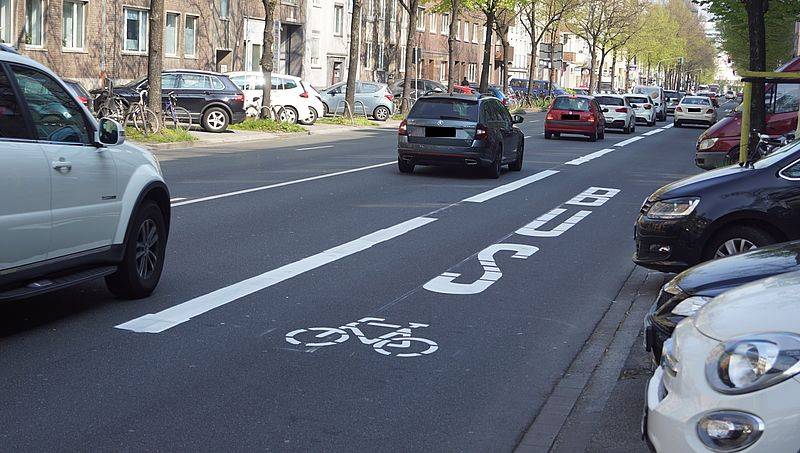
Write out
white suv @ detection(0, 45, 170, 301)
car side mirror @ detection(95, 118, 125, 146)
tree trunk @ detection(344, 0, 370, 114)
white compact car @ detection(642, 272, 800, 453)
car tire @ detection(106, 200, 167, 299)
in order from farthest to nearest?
tree trunk @ detection(344, 0, 370, 114), car tire @ detection(106, 200, 167, 299), car side mirror @ detection(95, 118, 125, 146), white suv @ detection(0, 45, 170, 301), white compact car @ detection(642, 272, 800, 453)

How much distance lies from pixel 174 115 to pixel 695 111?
3270cm

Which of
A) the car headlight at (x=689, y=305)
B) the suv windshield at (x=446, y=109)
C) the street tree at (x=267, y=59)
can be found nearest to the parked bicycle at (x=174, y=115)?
the street tree at (x=267, y=59)

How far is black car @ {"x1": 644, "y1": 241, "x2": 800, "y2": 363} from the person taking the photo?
227 inches

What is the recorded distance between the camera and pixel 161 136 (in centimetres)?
2620

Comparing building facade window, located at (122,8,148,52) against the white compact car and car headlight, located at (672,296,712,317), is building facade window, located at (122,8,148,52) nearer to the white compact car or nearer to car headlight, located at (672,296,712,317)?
car headlight, located at (672,296,712,317)

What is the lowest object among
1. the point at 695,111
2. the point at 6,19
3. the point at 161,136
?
the point at 161,136

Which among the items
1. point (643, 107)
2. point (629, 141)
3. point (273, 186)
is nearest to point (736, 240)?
point (273, 186)

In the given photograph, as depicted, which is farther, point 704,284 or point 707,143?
point 707,143

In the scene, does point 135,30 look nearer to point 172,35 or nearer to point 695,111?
point 172,35

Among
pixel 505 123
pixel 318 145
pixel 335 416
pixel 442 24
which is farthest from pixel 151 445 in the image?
pixel 442 24

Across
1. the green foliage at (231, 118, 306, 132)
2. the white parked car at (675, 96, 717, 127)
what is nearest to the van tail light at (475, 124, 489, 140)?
the green foliage at (231, 118, 306, 132)

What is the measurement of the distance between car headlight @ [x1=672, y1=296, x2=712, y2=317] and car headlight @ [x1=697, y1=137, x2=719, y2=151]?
17.2m

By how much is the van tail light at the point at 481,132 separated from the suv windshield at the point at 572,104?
15.7 metres

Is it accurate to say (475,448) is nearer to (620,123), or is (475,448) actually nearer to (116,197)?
(116,197)
